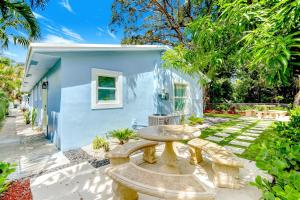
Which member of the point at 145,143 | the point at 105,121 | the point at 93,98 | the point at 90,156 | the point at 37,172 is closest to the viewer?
the point at 37,172

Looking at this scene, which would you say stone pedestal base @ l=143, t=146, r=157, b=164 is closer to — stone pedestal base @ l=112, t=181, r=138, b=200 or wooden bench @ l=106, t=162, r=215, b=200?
stone pedestal base @ l=112, t=181, r=138, b=200

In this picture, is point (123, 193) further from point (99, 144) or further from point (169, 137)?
point (99, 144)

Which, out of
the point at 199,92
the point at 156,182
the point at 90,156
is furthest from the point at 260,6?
the point at 199,92

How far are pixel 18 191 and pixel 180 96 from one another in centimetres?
901

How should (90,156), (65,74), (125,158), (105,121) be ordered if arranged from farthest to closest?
(105,121), (65,74), (90,156), (125,158)

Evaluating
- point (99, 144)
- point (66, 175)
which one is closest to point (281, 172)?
point (66, 175)

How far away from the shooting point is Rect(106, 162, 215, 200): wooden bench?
2137mm

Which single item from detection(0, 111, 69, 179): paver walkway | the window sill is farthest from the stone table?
the window sill

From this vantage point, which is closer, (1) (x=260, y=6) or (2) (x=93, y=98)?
(1) (x=260, y=6)

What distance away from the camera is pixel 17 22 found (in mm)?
6855

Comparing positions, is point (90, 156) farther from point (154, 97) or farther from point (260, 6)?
point (260, 6)

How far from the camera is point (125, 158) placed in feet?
12.4

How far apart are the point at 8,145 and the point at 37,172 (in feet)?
12.6

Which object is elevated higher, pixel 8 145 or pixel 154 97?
pixel 154 97
